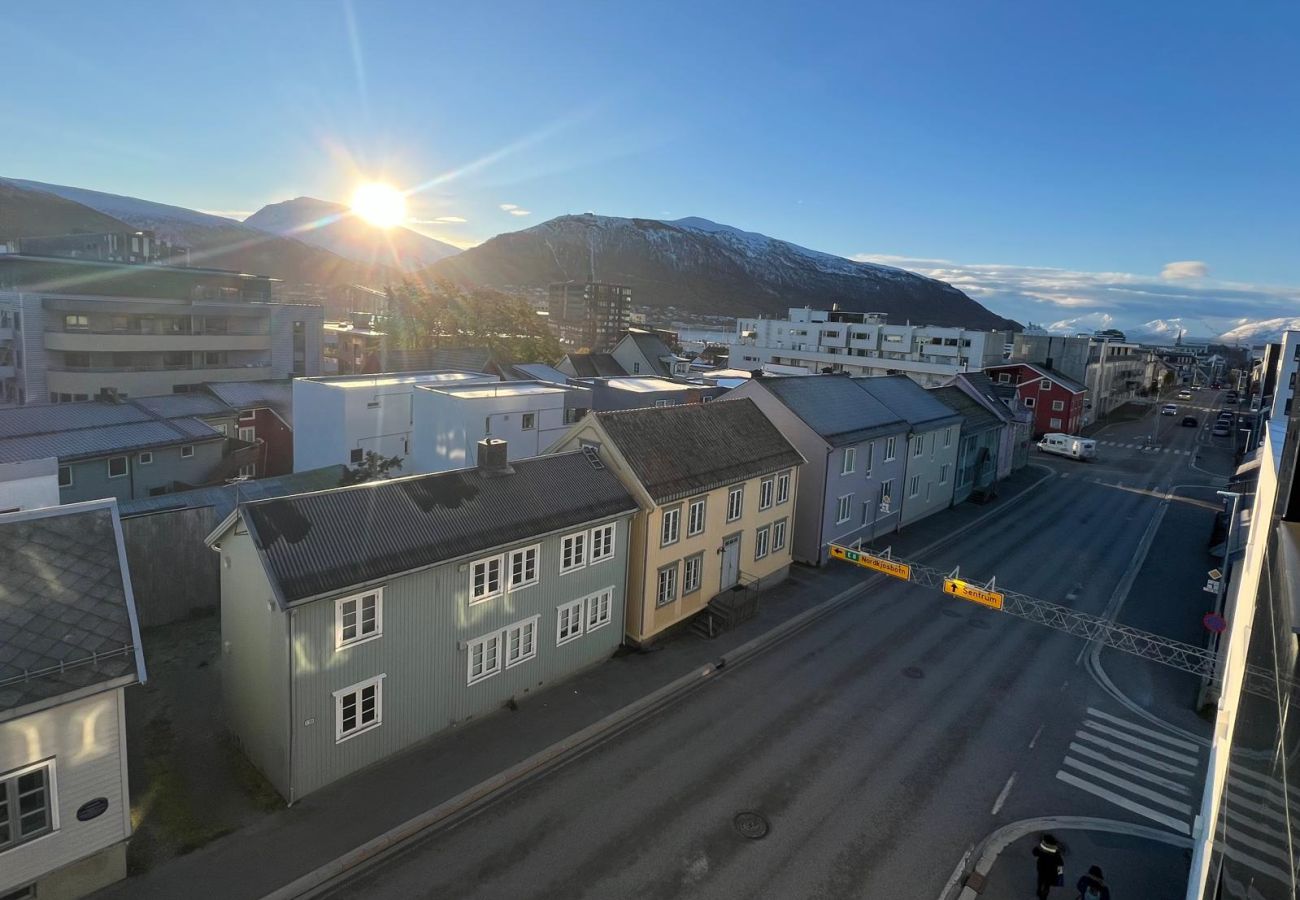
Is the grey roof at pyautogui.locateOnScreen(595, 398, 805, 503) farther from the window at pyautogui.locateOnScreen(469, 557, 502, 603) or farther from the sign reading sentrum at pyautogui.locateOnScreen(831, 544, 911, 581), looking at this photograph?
the window at pyautogui.locateOnScreen(469, 557, 502, 603)

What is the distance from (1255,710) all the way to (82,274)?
74.7m

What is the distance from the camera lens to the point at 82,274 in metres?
57.1

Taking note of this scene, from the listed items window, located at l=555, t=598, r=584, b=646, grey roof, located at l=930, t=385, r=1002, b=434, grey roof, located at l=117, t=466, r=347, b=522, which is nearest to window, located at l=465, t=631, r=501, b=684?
window, located at l=555, t=598, r=584, b=646

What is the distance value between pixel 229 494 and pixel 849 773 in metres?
24.3

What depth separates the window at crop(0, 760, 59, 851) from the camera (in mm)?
12148

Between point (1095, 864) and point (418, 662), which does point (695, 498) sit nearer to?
point (418, 662)

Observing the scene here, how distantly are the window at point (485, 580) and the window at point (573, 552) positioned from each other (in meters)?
2.52

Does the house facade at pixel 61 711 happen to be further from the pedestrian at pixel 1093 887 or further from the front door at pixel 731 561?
the front door at pixel 731 561

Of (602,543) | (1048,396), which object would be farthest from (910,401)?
(1048,396)

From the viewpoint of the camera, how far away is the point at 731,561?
28.9 meters

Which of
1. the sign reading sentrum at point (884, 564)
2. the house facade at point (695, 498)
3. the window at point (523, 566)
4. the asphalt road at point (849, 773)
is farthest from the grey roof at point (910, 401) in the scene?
the window at point (523, 566)

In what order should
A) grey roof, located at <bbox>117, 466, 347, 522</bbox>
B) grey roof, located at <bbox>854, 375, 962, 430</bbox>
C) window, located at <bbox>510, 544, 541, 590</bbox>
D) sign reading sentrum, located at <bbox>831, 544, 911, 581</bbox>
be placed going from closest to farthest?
window, located at <bbox>510, 544, 541, 590</bbox>, grey roof, located at <bbox>117, 466, 347, 522</bbox>, sign reading sentrum, located at <bbox>831, 544, 911, 581</bbox>, grey roof, located at <bbox>854, 375, 962, 430</bbox>

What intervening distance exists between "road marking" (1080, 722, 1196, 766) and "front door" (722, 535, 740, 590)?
1301cm

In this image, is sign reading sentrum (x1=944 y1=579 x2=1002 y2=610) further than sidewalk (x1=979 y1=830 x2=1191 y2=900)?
Yes
